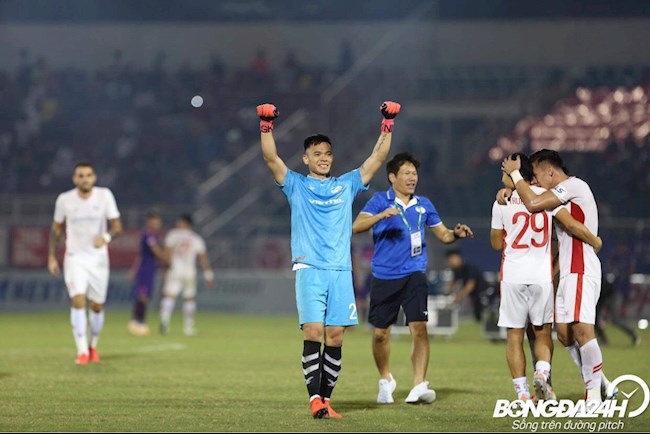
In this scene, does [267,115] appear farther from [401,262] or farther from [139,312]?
[139,312]

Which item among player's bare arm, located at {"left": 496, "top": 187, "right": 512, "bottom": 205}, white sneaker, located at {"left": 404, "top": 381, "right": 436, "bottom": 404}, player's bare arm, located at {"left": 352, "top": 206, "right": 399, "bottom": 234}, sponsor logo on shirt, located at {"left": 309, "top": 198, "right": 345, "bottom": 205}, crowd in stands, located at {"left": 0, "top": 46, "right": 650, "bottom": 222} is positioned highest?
crowd in stands, located at {"left": 0, "top": 46, "right": 650, "bottom": 222}

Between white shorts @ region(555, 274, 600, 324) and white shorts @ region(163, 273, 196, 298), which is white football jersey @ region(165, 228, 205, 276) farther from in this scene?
white shorts @ region(555, 274, 600, 324)

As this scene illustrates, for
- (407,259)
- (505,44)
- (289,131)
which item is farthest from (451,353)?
(505,44)

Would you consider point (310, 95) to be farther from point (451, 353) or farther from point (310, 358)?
point (310, 358)

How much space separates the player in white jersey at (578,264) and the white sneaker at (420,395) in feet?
5.07

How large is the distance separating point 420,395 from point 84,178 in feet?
23.0

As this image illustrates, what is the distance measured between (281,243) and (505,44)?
40.1ft

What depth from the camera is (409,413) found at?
11.3 metres

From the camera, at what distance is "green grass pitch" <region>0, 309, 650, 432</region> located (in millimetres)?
10406

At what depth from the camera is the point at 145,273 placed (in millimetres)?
26953

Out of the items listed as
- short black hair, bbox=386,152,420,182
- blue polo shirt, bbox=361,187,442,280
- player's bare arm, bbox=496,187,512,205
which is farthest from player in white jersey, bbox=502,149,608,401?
blue polo shirt, bbox=361,187,442,280

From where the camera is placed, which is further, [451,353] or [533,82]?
[533,82]

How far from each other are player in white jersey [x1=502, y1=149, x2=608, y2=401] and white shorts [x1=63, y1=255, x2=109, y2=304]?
25.7 feet

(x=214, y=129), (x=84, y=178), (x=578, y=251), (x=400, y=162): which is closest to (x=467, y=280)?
(x=84, y=178)
